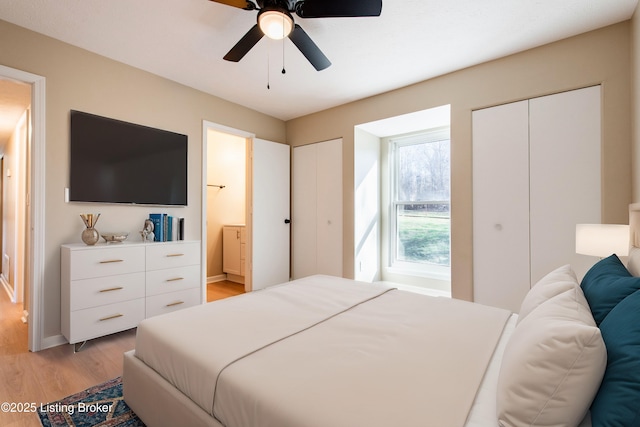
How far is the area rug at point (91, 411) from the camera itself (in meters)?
1.51

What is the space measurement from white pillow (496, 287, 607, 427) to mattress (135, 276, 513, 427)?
148 millimetres

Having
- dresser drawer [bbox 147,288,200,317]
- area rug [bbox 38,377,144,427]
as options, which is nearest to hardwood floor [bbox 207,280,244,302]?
dresser drawer [bbox 147,288,200,317]

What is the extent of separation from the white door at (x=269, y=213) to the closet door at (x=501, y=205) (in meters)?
2.58

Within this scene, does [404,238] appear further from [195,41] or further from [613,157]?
[195,41]

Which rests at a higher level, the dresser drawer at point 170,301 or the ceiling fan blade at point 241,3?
the ceiling fan blade at point 241,3

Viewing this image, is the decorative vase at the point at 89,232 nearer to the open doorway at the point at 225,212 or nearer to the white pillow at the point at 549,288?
the open doorway at the point at 225,212

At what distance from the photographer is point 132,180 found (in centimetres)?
293

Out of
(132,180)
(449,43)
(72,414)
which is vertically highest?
(449,43)

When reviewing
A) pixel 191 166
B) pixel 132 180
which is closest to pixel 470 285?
pixel 191 166

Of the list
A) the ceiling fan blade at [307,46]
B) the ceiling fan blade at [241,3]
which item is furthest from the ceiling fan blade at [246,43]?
the ceiling fan blade at [307,46]

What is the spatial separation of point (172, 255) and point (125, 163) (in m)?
1.00

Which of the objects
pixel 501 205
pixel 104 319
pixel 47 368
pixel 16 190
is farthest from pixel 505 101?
pixel 16 190

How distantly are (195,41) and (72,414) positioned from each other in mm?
2730

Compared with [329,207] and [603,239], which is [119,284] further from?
[603,239]
